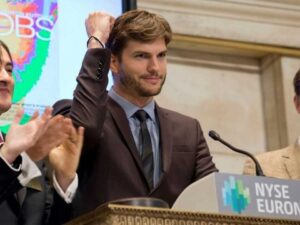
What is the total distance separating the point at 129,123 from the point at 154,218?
0.95m

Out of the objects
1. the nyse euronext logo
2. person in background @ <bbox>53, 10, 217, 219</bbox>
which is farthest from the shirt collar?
the nyse euronext logo

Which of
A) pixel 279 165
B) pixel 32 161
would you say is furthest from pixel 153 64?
pixel 279 165

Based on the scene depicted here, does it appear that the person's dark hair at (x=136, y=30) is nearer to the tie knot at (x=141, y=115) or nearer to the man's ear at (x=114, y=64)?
the man's ear at (x=114, y=64)

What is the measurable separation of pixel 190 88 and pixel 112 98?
8.35ft

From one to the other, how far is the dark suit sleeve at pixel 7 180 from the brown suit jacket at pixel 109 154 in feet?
1.33

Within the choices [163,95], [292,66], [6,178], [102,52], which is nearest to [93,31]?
[102,52]

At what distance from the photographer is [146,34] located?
3.24m

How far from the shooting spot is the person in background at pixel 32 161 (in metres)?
2.54

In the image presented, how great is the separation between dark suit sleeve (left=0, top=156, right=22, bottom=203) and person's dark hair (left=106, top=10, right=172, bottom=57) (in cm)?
86

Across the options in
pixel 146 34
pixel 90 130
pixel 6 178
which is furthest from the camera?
pixel 146 34

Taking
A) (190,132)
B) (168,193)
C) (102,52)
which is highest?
(102,52)

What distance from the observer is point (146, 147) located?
10.4 feet

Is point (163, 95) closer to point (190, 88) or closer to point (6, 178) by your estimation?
point (190, 88)

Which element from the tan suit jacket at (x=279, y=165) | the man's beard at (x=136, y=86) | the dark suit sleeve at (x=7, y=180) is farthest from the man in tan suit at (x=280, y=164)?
the dark suit sleeve at (x=7, y=180)
